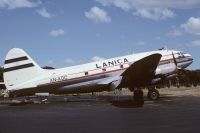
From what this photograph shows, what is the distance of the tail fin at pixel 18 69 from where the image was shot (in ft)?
93.5

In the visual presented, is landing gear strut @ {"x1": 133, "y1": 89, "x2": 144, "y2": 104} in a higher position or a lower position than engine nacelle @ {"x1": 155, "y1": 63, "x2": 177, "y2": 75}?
lower

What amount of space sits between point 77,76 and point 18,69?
537cm

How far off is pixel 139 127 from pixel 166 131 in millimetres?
1407

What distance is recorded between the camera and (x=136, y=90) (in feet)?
95.3

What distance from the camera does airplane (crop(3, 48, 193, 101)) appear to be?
28.3 metres

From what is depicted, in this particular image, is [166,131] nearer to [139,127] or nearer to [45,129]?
[139,127]

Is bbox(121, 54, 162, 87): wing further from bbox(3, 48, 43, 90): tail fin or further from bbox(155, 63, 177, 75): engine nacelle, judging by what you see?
bbox(3, 48, 43, 90): tail fin

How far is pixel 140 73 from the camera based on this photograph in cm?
2795

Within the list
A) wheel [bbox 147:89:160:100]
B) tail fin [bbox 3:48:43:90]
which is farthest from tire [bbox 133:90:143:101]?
tail fin [bbox 3:48:43:90]

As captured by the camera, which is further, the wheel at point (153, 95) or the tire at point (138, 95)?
the wheel at point (153, 95)

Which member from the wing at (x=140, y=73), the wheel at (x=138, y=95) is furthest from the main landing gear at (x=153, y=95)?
the wing at (x=140, y=73)

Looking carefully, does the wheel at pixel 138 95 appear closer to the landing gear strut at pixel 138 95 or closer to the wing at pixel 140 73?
the landing gear strut at pixel 138 95

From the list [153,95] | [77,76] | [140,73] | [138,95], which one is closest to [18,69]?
[77,76]

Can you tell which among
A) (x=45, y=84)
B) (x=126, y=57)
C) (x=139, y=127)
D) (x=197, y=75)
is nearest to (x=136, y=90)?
(x=126, y=57)
